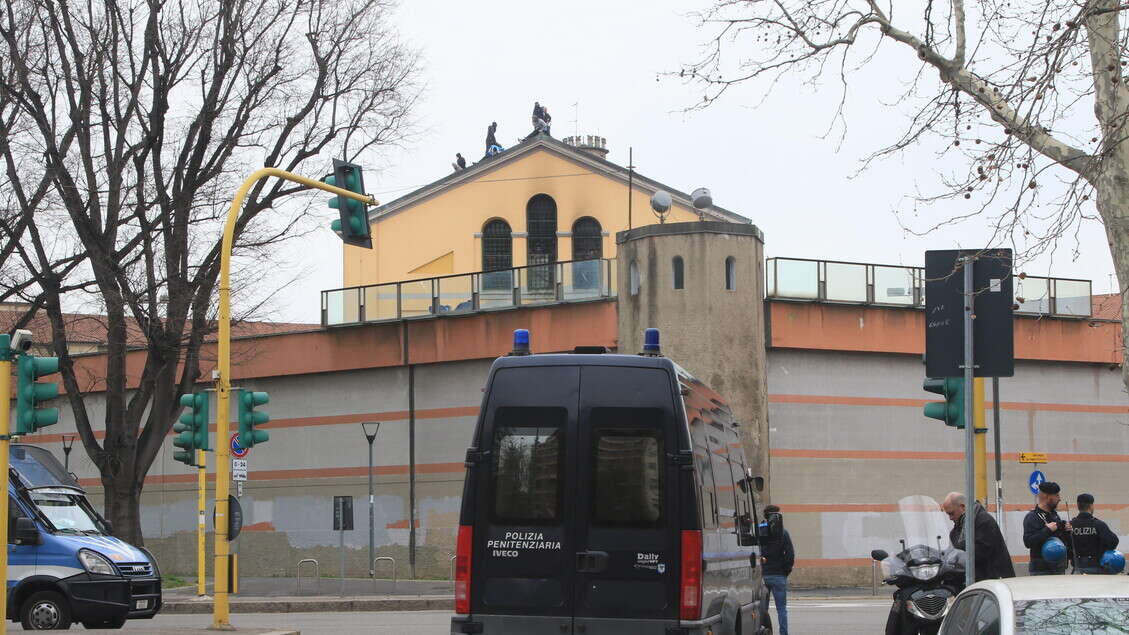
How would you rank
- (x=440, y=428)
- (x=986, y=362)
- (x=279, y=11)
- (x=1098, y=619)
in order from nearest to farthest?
(x=1098, y=619)
(x=986, y=362)
(x=279, y=11)
(x=440, y=428)

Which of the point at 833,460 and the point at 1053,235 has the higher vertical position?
the point at 1053,235

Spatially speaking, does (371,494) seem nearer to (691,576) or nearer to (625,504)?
(625,504)

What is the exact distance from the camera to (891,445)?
1326 inches

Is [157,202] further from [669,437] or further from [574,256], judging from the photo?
[669,437]

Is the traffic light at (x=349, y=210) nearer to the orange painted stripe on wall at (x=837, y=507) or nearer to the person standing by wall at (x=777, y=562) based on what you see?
the person standing by wall at (x=777, y=562)

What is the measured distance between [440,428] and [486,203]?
11360mm

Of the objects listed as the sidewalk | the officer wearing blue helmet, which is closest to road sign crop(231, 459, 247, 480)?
the sidewalk

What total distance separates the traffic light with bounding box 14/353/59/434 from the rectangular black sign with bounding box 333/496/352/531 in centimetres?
2162

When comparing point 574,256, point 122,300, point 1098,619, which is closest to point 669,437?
point 1098,619

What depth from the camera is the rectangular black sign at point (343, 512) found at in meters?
35.4

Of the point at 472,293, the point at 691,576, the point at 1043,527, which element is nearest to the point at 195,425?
the point at 691,576

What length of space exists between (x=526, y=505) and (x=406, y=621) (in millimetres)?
11575

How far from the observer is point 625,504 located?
1111cm

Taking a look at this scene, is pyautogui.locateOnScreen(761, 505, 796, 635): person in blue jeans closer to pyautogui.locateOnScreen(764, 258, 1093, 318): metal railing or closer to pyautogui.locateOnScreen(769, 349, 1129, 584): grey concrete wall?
pyautogui.locateOnScreen(769, 349, 1129, 584): grey concrete wall
